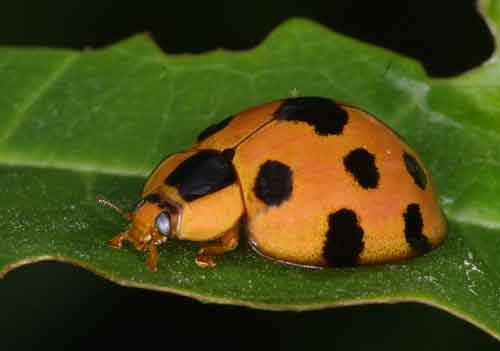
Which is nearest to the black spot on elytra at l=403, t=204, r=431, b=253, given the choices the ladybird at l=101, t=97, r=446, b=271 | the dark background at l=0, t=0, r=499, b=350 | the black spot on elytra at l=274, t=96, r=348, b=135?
the ladybird at l=101, t=97, r=446, b=271

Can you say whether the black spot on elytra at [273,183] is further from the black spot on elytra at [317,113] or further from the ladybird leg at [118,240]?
the ladybird leg at [118,240]

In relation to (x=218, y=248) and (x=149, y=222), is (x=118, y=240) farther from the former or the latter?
(x=218, y=248)

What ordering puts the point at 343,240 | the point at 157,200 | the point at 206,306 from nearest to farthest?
the point at 343,240 → the point at 157,200 → the point at 206,306

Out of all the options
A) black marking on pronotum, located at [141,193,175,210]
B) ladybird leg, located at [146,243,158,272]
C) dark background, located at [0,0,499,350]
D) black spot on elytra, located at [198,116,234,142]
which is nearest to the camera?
ladybird leg, located at [146,243,158,272]

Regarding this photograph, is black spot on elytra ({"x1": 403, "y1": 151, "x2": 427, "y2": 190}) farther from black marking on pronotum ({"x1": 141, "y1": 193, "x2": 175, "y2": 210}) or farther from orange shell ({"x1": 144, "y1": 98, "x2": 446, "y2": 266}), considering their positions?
black marking on pronotum ({"x1": 141, "y1": 193, "x2": 175, "y2": 210})

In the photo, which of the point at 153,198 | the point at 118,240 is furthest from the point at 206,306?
the point at 118,240

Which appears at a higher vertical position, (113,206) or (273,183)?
(273,183)

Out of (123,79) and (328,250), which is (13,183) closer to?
(123,79)

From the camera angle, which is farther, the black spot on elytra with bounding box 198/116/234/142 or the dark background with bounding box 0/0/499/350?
the dark background with bounding box 0/0/499/350
